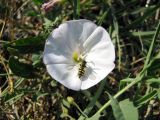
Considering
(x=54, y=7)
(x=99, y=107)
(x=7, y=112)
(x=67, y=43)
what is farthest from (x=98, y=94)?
(x=54, y=7)

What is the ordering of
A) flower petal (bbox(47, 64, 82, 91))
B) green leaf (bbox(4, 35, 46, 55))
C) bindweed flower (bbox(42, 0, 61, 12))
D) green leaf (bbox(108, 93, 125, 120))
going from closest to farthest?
green leaf (bbox(108, 93, 125, 120)), flower petal (bbox(47, 64, 82, 91)), green leaf (bbox(4, 35, 46, 55)), bindweed flower (bbox(42, 0, 61, 12))

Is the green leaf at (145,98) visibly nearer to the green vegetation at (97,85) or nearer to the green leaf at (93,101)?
the green vegetation at (97,85)

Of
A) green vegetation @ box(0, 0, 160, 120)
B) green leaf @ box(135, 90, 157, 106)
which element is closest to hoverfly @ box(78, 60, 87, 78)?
green vegetation @ box(0, 0, 160, 120)

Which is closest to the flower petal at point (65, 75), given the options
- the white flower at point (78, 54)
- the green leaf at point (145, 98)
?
→ the white flower at point (78, 54)

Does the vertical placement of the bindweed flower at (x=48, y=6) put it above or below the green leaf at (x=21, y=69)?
above

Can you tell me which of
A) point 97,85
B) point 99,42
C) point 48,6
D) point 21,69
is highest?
point 48,6

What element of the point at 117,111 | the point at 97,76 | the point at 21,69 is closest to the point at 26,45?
the point at 21,69

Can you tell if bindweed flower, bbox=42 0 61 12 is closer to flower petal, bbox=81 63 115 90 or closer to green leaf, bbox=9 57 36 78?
green leaf, bbox=9 57 36 78

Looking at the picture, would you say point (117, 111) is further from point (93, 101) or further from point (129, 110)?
point (93, 101)
